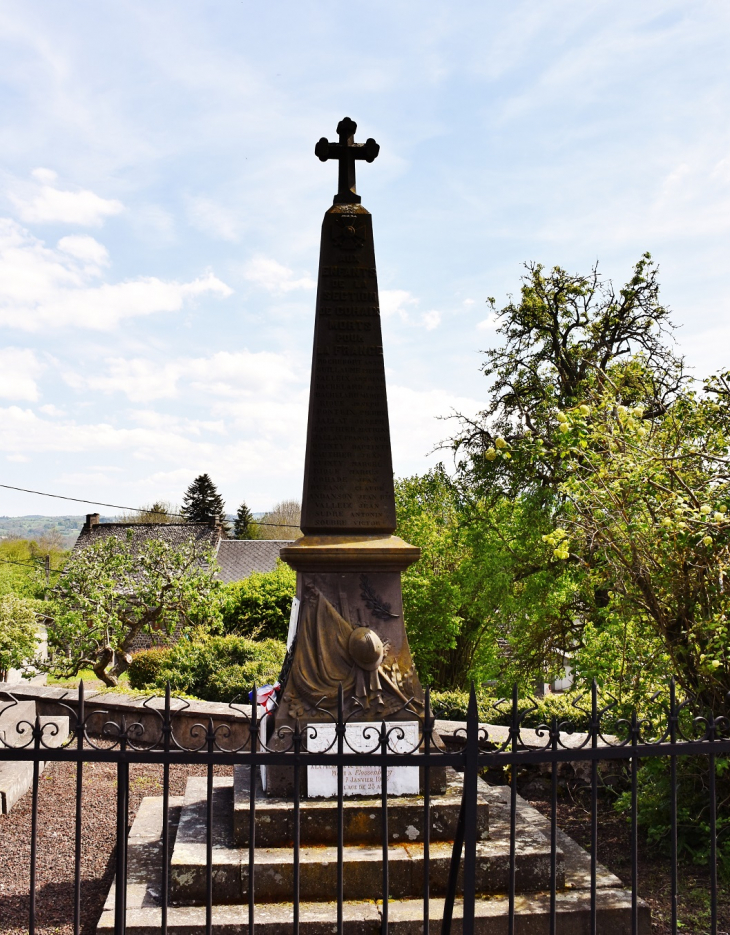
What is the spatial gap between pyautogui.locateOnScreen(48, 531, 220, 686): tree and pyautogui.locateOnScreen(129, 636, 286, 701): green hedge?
685 millimetres

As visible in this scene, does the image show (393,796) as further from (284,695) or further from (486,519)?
(486,519)

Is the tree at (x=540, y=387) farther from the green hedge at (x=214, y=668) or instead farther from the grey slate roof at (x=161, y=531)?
the grey slate roof at (x=161, y=531)

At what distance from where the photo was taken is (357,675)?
5.18 meters

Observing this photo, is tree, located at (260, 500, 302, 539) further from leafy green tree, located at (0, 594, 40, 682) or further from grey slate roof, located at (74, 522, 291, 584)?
leafy green tree, located at (0, 594, 40, 682)

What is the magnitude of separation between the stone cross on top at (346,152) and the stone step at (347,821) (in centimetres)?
414

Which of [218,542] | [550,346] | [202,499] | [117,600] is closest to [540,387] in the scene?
[550,346]

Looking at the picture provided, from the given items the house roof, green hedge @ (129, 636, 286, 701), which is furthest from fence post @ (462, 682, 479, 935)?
the house roof

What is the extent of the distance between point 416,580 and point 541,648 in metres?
4.27

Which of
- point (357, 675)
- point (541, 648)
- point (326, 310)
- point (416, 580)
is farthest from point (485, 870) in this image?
point (416, 580)

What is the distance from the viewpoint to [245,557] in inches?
1421

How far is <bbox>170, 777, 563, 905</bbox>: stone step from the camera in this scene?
14.5 feet

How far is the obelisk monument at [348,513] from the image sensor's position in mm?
5191

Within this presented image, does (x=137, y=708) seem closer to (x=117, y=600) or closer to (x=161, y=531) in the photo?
(x=117, y=600)

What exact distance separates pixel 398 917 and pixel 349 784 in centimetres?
85
